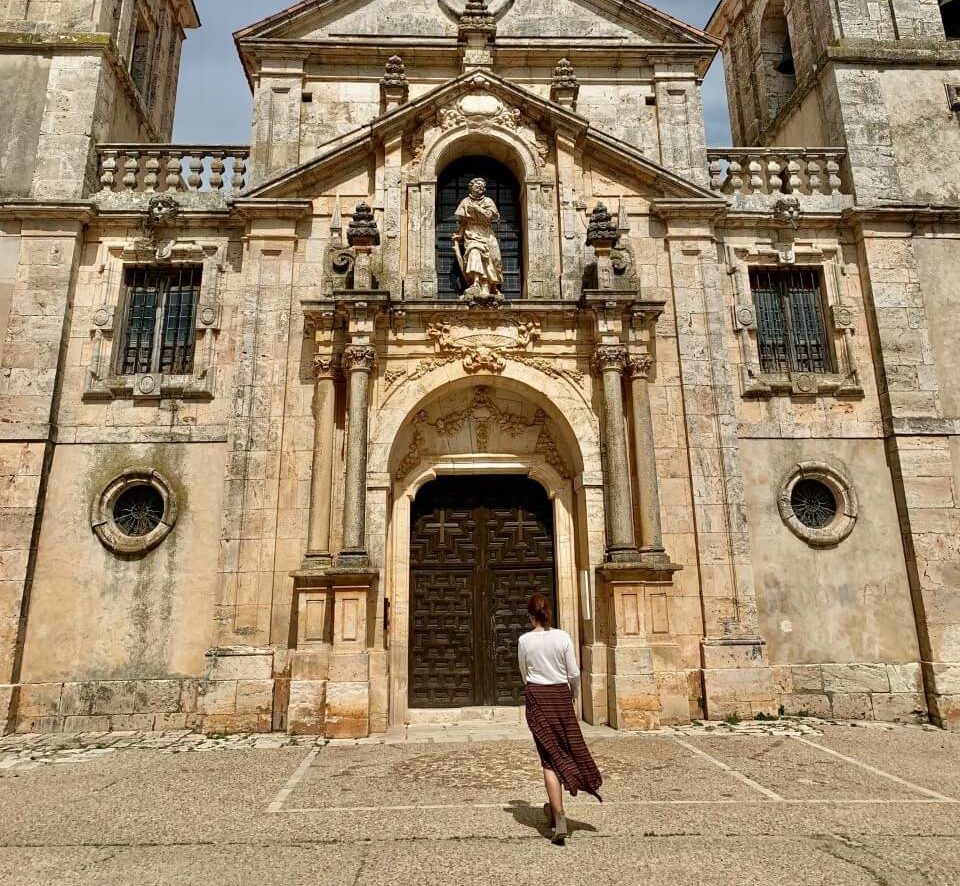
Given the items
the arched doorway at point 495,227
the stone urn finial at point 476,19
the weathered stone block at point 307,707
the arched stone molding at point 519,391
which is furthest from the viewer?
the stone urn finial at point 476,19

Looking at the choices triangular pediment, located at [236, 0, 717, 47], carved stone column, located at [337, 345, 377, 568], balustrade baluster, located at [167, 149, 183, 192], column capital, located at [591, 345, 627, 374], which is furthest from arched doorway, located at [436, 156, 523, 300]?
balustrade baluster, located at [167, 149, 183, 192]

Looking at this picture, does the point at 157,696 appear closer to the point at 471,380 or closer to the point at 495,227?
the point at 471,380

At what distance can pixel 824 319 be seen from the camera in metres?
10.7

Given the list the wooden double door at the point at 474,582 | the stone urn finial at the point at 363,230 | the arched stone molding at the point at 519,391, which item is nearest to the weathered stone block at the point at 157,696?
the wooden double door at the point at 474,582

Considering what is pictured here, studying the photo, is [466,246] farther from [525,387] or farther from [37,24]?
[37,24]

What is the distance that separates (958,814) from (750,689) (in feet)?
12.0

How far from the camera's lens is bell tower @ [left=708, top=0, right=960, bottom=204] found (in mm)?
11016

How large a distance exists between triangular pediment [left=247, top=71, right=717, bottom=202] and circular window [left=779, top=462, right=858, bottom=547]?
4.31 meters

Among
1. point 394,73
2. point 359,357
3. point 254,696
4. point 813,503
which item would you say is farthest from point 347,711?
point 394,73

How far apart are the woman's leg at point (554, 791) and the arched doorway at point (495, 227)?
7187 mm

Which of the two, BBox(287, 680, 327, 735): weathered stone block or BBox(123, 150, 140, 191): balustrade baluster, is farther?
BBox(123, 150, 140, 191): balustrade baluster

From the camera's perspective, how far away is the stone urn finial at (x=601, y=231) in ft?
31.5

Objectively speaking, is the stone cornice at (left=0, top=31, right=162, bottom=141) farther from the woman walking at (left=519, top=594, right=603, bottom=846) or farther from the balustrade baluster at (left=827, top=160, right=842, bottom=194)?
the balustrade baluster at (left=827, top=160, right=842, bottom=194)

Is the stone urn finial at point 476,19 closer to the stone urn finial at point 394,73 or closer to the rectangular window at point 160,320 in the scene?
the stone urn finial at point 394,73
